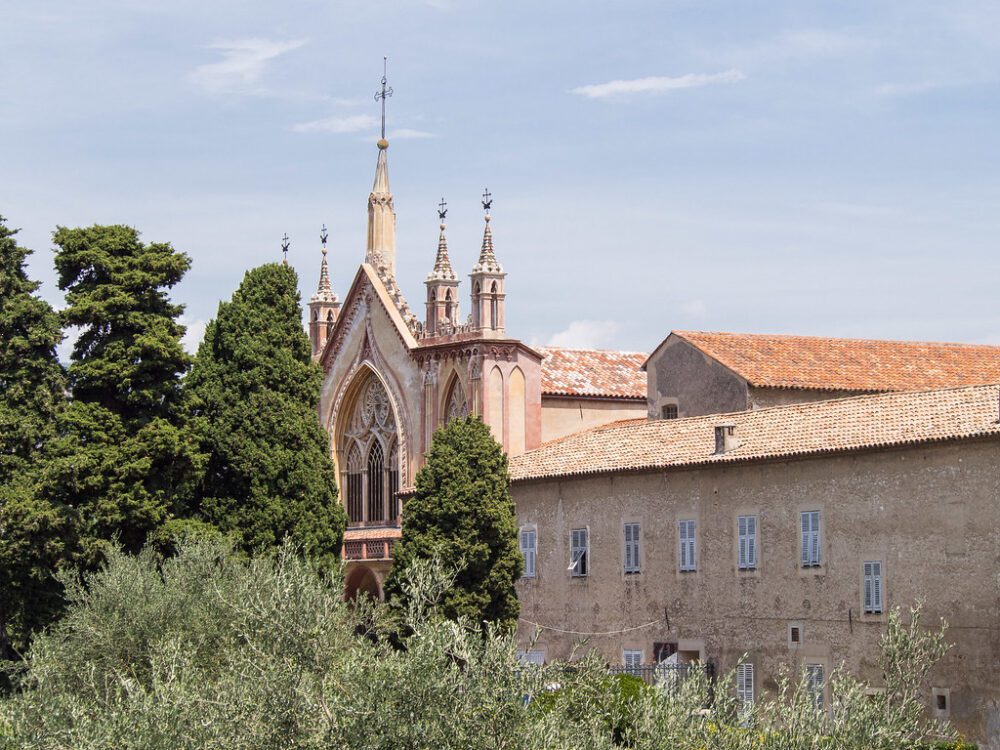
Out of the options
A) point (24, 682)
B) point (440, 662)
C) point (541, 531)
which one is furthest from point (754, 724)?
point (541, 531)

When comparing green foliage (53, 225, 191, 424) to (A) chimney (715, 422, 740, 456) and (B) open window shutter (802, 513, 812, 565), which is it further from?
(B) open window shutter (802, 513, 812, 565)

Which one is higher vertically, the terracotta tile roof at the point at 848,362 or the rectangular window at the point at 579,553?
the terracotta tile roof at the point at 848,362

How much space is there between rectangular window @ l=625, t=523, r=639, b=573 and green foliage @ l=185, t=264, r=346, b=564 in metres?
7.62

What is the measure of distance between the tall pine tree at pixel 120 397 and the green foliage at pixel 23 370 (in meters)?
0.44

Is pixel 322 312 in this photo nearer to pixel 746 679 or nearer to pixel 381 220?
pixel 381 220

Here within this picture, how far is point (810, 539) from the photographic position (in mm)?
36094

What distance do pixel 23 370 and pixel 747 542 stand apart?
15.6m

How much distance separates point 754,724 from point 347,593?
4074 cm

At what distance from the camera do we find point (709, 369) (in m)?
46.3

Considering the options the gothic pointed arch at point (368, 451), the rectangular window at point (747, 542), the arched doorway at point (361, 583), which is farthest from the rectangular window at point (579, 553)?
the gothic pointed arch at point (368, 451)

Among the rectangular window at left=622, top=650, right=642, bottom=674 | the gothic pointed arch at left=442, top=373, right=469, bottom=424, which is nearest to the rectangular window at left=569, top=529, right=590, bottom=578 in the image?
the rectangular window at left=622, top=650, right=642, bottom=674

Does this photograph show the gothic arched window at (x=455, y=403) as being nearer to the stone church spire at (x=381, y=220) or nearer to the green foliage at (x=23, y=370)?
the stone church spire at (x=381, y=220)

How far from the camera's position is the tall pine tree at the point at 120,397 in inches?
1499

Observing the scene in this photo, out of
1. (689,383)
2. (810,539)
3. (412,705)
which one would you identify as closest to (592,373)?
(689,383)
